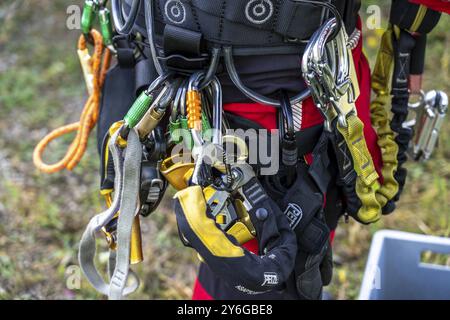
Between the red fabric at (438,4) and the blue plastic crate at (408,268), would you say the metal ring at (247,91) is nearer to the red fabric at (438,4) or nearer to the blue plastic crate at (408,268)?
the red fabric at (438,4)

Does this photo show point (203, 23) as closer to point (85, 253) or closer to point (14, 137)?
point (85, 253)

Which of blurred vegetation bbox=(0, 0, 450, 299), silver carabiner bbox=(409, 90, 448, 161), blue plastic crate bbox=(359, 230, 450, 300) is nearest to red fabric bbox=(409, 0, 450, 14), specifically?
silver carabiner bbox=(409, 90, 448, 161)

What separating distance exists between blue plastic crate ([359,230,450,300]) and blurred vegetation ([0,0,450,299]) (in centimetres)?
23

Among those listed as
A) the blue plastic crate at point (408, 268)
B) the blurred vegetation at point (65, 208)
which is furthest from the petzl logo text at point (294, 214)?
the blurred vegetation at point (65, 208)

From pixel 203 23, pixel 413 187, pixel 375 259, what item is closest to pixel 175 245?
pixel 375 259

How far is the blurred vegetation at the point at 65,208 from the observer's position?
223 cm

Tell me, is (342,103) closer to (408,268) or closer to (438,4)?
(438,4)

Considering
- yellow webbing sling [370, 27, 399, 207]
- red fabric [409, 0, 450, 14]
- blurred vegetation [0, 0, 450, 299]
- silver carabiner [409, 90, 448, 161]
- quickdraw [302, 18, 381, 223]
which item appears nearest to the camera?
quickdraw [302, 18, 381, 223]

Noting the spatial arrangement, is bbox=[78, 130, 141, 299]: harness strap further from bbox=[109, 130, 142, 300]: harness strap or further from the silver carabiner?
the silver carabiner

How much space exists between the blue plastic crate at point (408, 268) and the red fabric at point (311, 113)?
556mm

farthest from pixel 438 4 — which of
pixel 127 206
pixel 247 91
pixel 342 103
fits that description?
pixel 127 206

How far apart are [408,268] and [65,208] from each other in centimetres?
131

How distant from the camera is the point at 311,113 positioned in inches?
50.6

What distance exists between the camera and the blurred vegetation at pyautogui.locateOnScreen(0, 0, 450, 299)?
2232 mm
